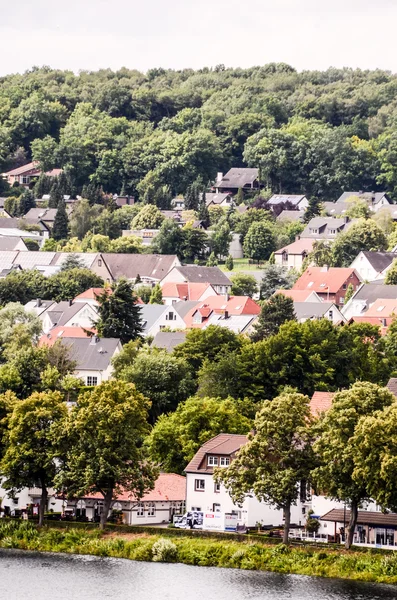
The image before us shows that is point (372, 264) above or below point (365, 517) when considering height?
above

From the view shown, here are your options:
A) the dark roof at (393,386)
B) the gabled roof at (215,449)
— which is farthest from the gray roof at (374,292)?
the gabled roof at (215,449)

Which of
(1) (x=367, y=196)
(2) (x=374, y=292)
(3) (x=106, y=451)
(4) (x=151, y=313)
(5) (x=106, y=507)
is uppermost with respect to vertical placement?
(1) (x=367, y=196)

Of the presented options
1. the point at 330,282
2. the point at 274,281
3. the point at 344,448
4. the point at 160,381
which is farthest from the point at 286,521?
the point at 274,281

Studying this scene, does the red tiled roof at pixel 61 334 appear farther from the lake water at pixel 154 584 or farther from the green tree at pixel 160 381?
the lake water at pixel 154 584

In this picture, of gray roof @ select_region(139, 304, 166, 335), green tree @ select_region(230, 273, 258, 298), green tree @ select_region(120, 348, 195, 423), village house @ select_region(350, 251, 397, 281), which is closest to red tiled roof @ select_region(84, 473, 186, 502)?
green tree @ select_region(120, 348, 195, 423)

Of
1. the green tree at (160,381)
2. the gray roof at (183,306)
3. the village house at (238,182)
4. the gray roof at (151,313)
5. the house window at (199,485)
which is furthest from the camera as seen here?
the village house at (238,182)

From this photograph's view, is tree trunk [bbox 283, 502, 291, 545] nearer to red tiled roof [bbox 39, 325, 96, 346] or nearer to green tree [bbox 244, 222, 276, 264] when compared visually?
red tiled roof [bbox 39, 325, 96, 346]

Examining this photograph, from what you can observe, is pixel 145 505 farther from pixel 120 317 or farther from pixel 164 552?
pixel 120 317

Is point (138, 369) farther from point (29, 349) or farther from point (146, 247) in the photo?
point (146, 247)

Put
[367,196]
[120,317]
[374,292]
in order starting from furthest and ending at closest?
[367,196], [374,292], [120,317]
